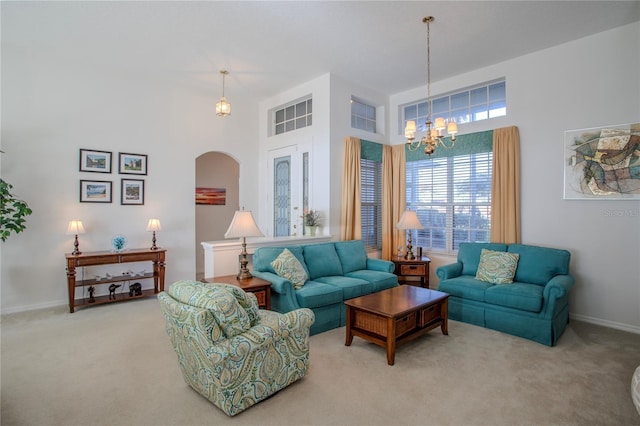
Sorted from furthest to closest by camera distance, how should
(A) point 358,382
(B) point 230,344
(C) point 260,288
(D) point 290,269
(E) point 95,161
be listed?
(E) point 95,161
(D) point 290,269
(C) point 260,288
(A) point 358,382
(B) point 230,344

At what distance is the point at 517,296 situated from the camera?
3678 mm

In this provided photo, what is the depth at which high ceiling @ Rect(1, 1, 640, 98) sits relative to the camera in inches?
139

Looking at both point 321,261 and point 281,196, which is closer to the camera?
point 321,261

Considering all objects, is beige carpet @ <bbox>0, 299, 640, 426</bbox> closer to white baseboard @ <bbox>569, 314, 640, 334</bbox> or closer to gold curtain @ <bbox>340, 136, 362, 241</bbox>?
white baseboard @ <bbox>569, 314, 640, 334</bbox>

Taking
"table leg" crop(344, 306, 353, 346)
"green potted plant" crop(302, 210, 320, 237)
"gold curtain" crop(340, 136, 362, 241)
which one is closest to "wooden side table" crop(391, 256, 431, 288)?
"gold curtain" crop(340, 136, 362, 241)

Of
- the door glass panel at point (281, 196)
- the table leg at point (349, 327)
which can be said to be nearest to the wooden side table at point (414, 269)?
the table leg at point (349, 327)

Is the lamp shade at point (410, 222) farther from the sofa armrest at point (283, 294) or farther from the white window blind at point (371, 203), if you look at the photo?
the sofa armrest at point (283, 294)

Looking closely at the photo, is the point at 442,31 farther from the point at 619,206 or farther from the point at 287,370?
the point at 287,370

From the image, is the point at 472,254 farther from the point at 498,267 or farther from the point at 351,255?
the point at 351,255

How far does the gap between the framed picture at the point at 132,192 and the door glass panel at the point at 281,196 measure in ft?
7.28

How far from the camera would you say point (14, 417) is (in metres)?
2.27

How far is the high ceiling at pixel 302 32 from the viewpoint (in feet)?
11.6

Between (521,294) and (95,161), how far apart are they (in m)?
5.84

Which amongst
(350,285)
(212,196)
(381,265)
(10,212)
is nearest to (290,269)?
(350,285)
